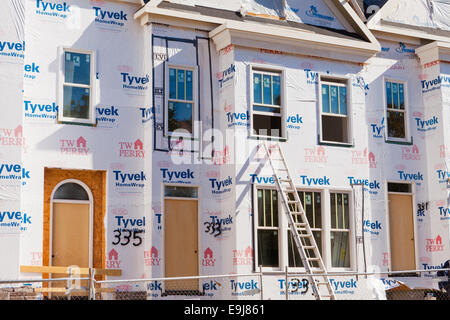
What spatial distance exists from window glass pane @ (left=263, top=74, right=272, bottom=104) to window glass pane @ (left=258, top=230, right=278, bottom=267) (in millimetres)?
3462

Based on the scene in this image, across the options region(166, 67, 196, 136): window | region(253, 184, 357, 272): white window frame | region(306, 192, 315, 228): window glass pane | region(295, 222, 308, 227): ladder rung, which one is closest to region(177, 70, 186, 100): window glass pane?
region(166, 67, 196, 136): window

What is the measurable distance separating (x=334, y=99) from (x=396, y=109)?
2406 millimetres

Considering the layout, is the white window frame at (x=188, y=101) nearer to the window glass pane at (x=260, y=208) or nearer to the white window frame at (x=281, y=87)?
the white window frame at (x=281, y=87)

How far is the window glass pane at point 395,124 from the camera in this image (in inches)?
912

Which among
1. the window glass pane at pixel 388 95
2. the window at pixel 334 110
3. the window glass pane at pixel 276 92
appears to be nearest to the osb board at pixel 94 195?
the window glass pane at pixel 276 92

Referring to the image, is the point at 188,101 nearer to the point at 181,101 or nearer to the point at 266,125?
the point at 181,101

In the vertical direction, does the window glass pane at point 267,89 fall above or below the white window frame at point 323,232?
above

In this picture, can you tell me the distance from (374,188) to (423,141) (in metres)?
2.40

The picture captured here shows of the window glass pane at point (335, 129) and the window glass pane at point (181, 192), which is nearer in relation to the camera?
the window glass pane at point (181, 192)

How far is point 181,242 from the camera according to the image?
20.0m

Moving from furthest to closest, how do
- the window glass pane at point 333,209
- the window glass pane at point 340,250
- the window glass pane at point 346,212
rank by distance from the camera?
1. the window glass pane at point 346,212
2. the window glass pane at point 333,209
3. the window glass pane at point 340,250

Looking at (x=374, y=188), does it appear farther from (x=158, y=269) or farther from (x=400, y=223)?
(x=158, y=269)

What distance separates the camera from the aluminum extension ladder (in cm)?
1923

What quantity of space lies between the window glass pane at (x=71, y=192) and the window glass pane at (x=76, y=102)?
1.69 m
